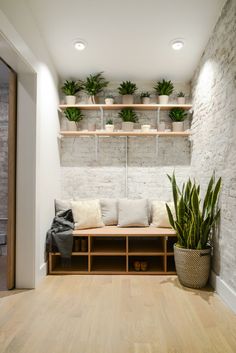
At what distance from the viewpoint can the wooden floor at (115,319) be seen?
182cm

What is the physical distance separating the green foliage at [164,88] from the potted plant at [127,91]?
38cm

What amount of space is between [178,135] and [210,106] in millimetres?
1024

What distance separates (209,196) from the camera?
2797 mm

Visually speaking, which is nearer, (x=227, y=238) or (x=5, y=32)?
(x=5, y=32)

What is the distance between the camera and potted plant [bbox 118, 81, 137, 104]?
12.7 feet

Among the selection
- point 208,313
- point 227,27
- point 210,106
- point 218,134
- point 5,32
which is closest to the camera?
point 5,32

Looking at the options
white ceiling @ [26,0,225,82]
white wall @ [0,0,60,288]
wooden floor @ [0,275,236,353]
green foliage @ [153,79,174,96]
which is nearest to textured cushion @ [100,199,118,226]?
white wall @ [0,0,60,288]

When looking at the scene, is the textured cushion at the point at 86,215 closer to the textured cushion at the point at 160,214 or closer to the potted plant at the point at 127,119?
the textured cushion at the point at 160,214

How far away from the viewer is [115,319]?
2174 millimetres

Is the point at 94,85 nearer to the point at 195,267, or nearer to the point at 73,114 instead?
the point at 73,114

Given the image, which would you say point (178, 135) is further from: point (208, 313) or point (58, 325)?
point (58, 325)

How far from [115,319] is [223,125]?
211 cm

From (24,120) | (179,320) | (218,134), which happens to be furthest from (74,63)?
(179,320)

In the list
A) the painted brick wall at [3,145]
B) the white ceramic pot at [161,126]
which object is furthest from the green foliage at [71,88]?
the white ceramic pot at [161,126]
